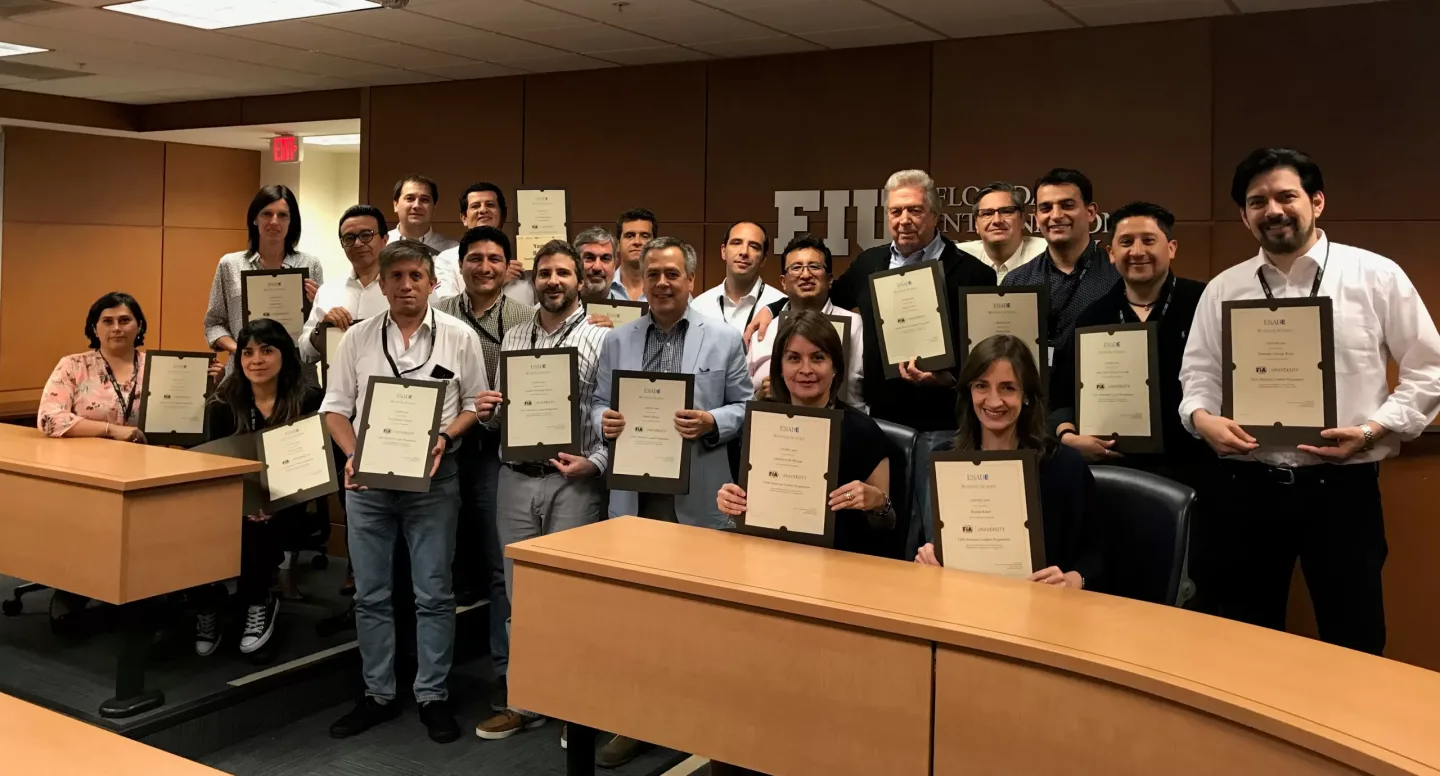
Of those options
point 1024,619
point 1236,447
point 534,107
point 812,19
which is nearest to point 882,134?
point 812,19

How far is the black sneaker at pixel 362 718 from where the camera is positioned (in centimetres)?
338

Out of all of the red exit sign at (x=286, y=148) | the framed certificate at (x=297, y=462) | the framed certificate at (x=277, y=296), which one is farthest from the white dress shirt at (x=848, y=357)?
the red exit sign at (x=286, y=148)

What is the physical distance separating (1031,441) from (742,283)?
195cm

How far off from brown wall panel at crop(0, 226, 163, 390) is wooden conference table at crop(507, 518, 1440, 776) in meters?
8.96

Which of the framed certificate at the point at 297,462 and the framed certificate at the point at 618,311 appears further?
the framed certificate at the point at 618,311

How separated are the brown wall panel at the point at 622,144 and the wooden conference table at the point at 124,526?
12.1 feet

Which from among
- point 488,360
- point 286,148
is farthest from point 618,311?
point 286,148

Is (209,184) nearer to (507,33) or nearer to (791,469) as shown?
(507,33)

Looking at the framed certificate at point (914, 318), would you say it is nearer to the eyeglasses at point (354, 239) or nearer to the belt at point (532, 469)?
the belt at point (532, 469)

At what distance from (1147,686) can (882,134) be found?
4683mm

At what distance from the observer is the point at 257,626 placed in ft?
12.8

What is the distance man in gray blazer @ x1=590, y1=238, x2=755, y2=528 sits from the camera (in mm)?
3219

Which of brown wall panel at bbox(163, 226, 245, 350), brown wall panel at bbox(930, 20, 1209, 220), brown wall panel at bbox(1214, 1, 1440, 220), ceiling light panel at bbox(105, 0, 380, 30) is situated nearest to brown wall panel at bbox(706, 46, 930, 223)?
brown wall panel at bbox(930, 20, 1209, 220)

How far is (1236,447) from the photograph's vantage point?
251cm
